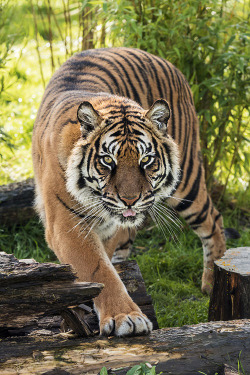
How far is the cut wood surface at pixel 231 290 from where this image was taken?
2912mm

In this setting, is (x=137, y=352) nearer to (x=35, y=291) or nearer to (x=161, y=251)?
(x=35, y=291)

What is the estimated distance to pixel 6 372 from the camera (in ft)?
6.79

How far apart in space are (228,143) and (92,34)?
1712 mm

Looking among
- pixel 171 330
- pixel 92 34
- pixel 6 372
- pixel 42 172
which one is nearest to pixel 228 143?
pixel 92 34

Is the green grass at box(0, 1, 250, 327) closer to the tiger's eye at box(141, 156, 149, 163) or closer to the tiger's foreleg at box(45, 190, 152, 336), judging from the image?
the tiger's foreleg at box(45, 190, 152, 336)

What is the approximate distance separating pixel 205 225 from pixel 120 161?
5.61ft

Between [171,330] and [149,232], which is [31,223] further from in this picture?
[171,330]

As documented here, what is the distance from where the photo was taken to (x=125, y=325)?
7.65 feet

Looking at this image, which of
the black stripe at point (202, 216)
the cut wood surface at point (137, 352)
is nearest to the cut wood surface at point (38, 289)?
the cut wood surface at point (137, 352)

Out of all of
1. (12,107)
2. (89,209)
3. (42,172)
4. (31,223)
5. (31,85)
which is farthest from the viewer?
(31,85)

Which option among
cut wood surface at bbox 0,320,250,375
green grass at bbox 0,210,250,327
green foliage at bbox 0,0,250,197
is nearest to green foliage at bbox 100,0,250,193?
green foliage at bbox 0,0,250,197

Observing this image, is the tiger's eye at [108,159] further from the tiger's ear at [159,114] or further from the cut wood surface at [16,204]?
the cut wood surface at [16,204]

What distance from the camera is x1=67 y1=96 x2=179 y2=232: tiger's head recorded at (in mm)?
2588

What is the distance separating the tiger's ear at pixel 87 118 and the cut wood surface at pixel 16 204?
2.03 m
